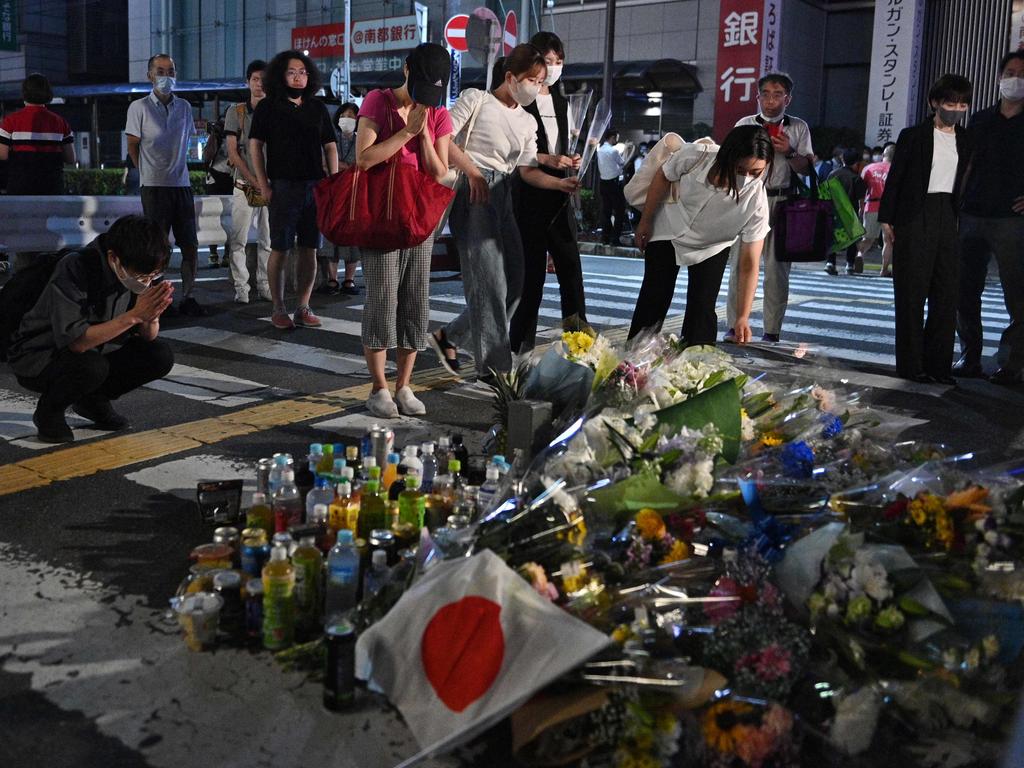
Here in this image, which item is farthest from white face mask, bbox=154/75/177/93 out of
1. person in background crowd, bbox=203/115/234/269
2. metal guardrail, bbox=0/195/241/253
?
metal guardrail, bbox=0/195/241/253

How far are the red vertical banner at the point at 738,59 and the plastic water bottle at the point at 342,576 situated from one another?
67.8 feet

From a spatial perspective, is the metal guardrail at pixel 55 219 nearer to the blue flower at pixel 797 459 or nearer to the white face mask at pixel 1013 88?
the white face mask at pixel 1013 88

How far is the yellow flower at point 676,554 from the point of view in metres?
2.82

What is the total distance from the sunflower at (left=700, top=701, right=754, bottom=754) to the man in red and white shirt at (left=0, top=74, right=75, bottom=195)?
8.53 metres

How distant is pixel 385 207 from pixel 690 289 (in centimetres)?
196

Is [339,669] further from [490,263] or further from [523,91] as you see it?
[523,91]

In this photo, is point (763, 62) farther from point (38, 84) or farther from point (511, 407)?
point (511, 407)

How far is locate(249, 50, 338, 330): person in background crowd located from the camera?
293 inches

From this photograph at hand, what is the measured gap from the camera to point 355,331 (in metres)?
8.05

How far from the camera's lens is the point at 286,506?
3.56 m

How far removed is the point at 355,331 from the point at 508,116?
Result: 2955 millimetres

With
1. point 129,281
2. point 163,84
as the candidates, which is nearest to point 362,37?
point 163,84

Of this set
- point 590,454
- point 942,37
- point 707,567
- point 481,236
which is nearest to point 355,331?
point 481,236

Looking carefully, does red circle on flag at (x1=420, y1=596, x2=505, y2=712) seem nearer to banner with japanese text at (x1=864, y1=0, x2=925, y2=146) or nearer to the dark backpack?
the dark backpack
